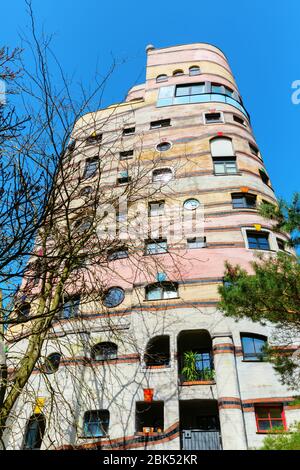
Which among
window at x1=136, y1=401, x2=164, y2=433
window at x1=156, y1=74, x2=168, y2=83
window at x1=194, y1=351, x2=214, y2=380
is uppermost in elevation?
window at x1=156, y1=74, x2=168, y2=83

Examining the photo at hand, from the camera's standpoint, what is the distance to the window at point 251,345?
38.3ft

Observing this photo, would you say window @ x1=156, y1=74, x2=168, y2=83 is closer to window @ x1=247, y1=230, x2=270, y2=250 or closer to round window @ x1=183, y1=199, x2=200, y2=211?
round window @ x1=183, y1=199, x2=200, y2=211

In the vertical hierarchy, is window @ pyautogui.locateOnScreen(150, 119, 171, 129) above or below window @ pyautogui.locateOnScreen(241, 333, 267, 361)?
above

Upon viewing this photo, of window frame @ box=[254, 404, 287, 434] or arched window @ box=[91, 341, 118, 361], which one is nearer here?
window frame @ box=[254, 404, 287, 434]

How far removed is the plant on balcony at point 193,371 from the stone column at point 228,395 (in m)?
0.55

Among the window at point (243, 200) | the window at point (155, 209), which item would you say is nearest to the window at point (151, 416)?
the window at point (155, 209)

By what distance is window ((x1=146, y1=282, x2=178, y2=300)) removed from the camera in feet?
44.0

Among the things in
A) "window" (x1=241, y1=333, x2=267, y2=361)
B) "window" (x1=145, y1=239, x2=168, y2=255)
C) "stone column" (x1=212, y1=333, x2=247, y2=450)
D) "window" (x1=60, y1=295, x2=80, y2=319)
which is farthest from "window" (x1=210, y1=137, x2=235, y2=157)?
"window" (x1=60, y1=295, x2=80, y2=319)

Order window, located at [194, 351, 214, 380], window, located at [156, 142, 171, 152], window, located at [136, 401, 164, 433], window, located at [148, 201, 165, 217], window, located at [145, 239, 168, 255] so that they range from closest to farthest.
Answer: window, located at [145, 239, 168, 255] → window, located at [136, 401, 164, 433] → window, located at [194, 351, 214, 380] → window, located at [148, 201, 165, 217] → window, located at [156, 142, 171, 152]

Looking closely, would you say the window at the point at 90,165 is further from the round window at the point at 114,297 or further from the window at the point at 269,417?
the window at the point at 269,417

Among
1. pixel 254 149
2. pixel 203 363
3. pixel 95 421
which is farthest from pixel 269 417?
pixel 254 149

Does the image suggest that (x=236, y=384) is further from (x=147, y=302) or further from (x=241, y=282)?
(x=241, y=282)

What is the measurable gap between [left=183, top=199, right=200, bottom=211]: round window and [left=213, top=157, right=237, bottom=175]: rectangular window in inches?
83.3

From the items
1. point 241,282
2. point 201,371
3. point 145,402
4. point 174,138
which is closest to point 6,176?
point 241,282
